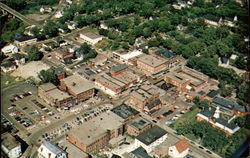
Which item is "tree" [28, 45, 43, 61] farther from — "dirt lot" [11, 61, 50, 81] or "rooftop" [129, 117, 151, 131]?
"rooftop" [129, 117, 151, 131]

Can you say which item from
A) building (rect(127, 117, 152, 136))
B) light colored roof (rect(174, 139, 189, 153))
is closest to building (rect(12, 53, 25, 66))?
building (rect(127, 117, 152, 136))

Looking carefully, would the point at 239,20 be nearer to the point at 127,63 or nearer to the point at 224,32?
the point at 224,32

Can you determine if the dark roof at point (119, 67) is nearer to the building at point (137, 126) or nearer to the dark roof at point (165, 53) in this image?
the dark roof at point (165, 53)

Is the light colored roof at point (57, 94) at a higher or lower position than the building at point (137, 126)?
higher

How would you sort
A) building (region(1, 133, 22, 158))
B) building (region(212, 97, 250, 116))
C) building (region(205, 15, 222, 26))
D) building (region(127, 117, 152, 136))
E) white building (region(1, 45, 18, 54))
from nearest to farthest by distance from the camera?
1. building (region(1, 133, 22, 158))
2. building (region(127, 117, 152, 136))
3. building (region(212, 97, 250, 116))
4. white building (region(1, 45, 18, 54))
5. building (region(205, 15, 222, 26))

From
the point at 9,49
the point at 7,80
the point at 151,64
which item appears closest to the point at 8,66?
the point at 7,80

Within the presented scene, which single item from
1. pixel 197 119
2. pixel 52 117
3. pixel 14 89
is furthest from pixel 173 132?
pixel 14 89

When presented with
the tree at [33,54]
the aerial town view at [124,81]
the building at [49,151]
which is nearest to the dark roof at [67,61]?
the aerial town view at [124,81]
